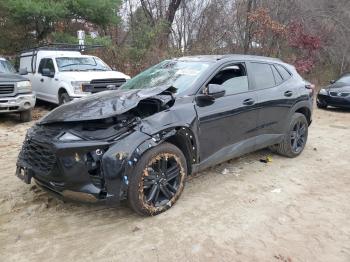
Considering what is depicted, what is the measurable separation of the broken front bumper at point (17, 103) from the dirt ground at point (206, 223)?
362cm

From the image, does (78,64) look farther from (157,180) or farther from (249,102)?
(157,180)

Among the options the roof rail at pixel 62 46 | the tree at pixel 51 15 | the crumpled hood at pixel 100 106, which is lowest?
the crumpled hood at pixel 100 106

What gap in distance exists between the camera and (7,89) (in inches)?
356

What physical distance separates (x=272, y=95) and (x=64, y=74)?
6513 millimetres

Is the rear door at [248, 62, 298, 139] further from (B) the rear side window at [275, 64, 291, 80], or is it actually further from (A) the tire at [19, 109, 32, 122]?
(A) the tire at [19, 109, 32, 122]

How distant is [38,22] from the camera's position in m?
15.4

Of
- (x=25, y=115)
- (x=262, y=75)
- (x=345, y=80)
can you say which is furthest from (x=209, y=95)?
(x=345, y=80)

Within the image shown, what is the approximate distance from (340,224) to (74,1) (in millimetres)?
13428

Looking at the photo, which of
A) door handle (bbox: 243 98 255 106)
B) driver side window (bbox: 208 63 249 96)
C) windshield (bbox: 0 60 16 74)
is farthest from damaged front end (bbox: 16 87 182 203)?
windshield (bbox: 0 60 16 74)

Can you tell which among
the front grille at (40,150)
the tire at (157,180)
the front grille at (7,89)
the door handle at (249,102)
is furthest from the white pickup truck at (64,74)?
the tire at (157,180)

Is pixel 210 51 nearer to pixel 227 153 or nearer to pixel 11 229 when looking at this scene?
pixel 227 153

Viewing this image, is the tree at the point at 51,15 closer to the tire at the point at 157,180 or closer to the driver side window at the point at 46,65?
the driver side window at the point at 46,65

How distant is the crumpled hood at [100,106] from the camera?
13.0ft

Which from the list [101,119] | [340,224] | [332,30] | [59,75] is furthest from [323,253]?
[332,30]
